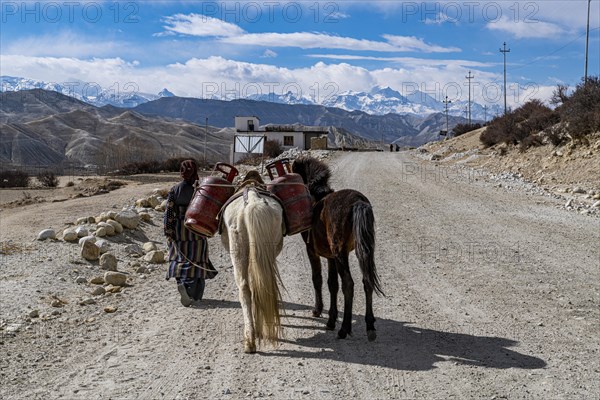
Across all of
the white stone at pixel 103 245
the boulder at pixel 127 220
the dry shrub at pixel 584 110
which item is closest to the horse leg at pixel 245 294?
the white stone at pixel 103 245

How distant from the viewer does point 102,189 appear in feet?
82.1

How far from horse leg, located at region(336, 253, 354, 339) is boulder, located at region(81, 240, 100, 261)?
5.36 m

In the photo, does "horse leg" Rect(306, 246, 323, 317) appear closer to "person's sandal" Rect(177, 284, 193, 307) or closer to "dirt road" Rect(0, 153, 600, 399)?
"dirt road" Rect(0, 153, 600, 399)

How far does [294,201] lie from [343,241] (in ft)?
2.48

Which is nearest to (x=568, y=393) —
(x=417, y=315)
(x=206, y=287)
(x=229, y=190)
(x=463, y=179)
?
(x=417, y=315)

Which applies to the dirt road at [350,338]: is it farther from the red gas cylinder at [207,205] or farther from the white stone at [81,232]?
the red gas cylinder at [207,205]

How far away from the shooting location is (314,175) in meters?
7.01

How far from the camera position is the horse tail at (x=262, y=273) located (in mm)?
5582

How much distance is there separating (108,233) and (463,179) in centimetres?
1608

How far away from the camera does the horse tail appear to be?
18.3 ft

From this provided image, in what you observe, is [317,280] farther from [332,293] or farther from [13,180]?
[13,180]

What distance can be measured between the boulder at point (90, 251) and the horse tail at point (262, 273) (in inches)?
197

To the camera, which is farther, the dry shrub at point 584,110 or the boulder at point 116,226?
the dry shrub at point 584,110

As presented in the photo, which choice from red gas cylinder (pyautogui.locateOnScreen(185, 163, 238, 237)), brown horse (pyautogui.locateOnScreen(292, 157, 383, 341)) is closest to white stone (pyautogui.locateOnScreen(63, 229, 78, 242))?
red gas cylinder (pyautogui.locateOnScreen(185, 163, 238, 237))
